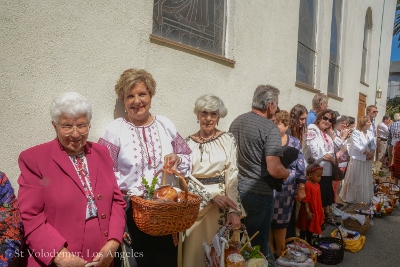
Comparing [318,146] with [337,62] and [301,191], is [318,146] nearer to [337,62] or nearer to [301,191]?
[301,191]

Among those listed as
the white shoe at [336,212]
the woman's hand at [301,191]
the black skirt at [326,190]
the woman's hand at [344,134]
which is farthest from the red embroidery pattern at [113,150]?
the woman's hand at [344,134]

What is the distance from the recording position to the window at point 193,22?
10.5 ft

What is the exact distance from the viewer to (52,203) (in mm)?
1803

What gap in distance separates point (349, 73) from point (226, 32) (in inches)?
243

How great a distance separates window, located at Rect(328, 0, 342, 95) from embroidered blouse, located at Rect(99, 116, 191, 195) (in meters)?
6.61

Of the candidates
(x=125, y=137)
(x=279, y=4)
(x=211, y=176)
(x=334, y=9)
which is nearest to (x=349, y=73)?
(x=334, y=9)

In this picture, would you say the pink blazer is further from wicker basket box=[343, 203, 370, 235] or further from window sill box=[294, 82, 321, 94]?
window sill box=[294, 82, 321, 94]

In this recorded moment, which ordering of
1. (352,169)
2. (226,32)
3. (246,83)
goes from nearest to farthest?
(226,32) → (246,83) → (352,169)

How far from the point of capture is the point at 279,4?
502 centimetres

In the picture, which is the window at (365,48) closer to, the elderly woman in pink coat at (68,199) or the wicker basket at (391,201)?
the wicker basket at (391,201)

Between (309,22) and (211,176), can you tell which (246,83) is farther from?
(309,22)

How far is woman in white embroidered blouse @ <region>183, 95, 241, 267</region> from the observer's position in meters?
2.67

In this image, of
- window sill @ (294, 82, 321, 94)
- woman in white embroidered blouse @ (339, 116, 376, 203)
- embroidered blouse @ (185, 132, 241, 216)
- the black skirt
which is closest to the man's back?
embroidered blouse @ (185, 132, 241, 216)

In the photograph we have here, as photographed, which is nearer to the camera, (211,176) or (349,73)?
(211,176)
